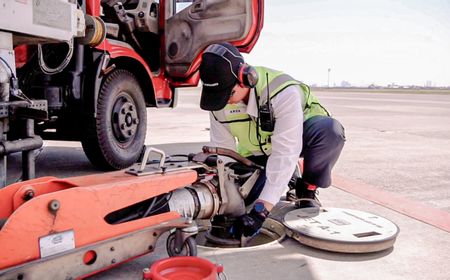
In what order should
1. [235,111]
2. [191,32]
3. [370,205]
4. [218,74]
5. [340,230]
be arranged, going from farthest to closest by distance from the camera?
1. [191,32]
2. [370,205]
3. [235,111]
4. [340,230]
5. [218,74]

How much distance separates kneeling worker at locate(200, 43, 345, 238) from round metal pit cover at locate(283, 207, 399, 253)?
0.20 metres

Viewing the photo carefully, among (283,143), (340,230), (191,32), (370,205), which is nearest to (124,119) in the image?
(191,32)

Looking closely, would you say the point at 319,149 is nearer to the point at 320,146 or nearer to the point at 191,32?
the point at 320,146

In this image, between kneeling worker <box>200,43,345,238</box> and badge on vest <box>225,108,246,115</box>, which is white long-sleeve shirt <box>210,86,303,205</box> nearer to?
kneeling worker <box>200,43,345,238</box>

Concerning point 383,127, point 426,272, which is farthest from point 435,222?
point 383,127

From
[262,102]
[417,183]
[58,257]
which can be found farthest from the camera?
[417,183]

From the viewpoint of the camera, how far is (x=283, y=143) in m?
2.35

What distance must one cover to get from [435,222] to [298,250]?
0.98 metres

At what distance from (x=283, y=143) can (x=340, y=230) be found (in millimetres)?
532

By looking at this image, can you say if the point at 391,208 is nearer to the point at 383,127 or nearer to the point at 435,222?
the point at 435,222

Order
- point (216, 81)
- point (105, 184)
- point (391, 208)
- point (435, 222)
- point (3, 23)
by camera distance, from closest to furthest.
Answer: point (105, 184) → point (216, 81) → point (3, 23) → point (435, 222) → point (391, 208)

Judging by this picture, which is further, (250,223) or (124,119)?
(124,119)

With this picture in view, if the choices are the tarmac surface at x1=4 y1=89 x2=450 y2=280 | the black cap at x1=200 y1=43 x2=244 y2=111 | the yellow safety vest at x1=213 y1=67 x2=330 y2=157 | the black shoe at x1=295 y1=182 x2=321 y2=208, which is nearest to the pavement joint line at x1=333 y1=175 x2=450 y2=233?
the tarmac surface at x1=4 y1=89 x2=450 y2=280

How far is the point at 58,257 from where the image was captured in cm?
158
